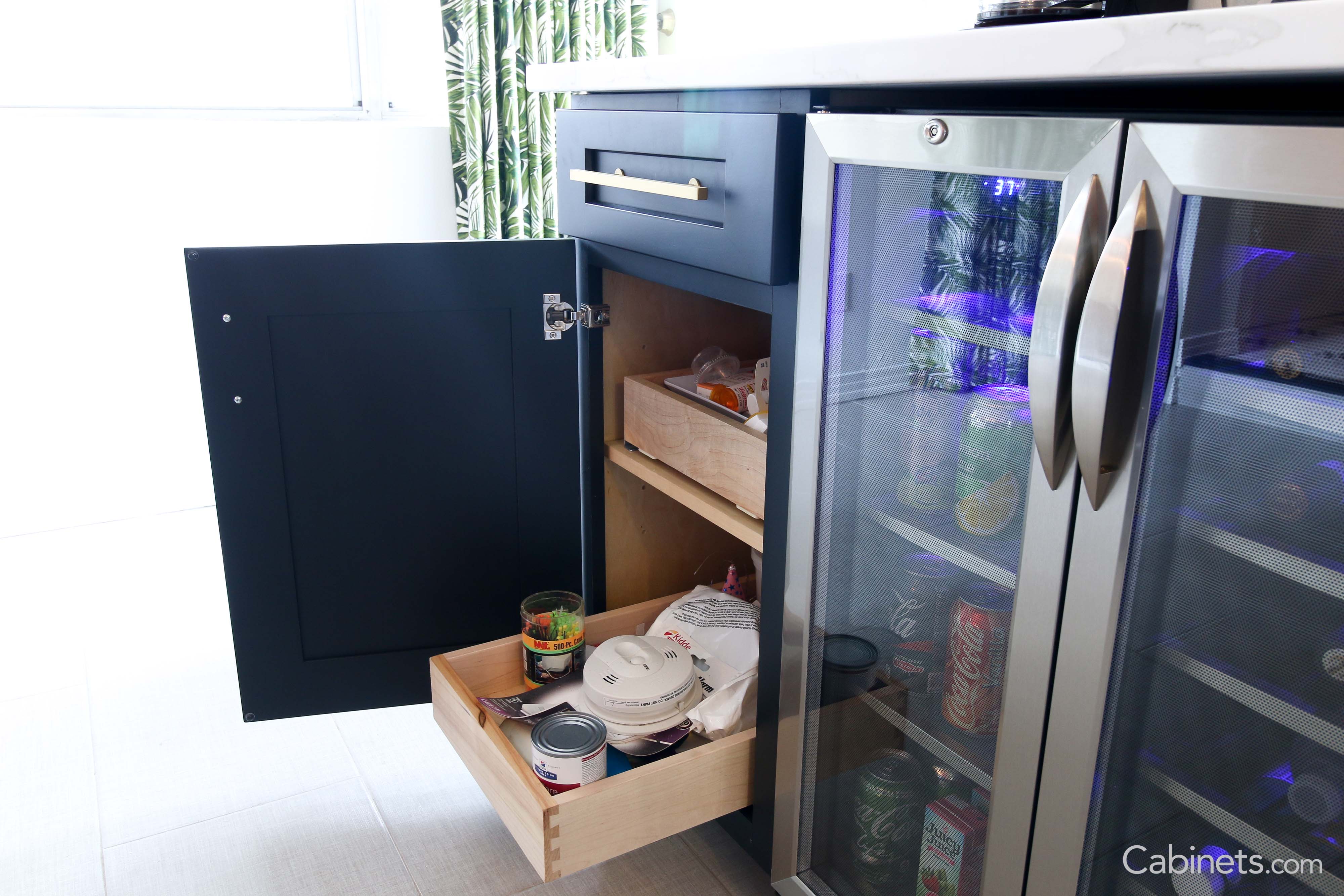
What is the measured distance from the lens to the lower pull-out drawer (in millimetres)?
1046

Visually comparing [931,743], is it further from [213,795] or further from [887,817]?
[213,795]

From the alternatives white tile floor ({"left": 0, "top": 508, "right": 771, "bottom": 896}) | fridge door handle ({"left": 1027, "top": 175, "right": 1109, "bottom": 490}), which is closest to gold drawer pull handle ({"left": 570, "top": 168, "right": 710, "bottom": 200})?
fridge door handle ({"left": 1027, "top": 175, "right": 1109, "bottom": 490})

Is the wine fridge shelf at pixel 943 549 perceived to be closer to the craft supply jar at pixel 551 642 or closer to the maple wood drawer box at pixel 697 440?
the maple wood drawer box at pixel 697 440

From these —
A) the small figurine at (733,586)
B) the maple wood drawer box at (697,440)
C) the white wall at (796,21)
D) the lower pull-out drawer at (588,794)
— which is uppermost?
the white wall at (796,21)

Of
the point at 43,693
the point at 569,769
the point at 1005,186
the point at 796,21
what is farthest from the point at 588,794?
the point at 796,21

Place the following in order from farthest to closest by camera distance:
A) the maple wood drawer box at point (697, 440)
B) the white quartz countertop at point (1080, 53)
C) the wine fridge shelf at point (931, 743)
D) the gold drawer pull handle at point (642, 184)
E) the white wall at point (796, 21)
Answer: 1. the white wall at point (796, 21)
2. the maple wood drawer box at point (697, 440)
3. the gold drawer pull handle at point (642, 184)
4. the wine fridge shelf at point (931, 743)
5. the white quartz countertop at point (1080, 53)

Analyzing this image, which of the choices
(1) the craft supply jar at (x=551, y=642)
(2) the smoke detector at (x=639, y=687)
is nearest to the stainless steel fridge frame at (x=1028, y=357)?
(2) the smoke detector at (x=639, y=687)

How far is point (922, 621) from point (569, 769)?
0.44m

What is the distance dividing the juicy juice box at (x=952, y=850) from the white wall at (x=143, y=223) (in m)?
1.94

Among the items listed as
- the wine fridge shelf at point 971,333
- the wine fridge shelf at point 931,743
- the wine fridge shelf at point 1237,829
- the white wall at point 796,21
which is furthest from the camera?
the white wall at point 796,21

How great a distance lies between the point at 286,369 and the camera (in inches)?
49.6

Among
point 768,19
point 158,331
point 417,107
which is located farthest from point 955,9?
point 158,331

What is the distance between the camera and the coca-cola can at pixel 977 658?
2.73 ft

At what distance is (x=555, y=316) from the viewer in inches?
52.9
